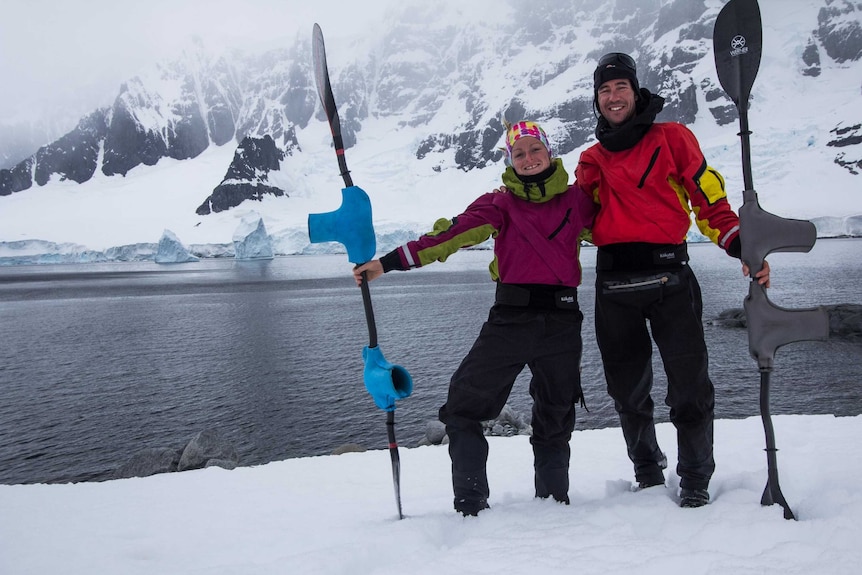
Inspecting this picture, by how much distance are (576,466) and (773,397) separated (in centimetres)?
1501

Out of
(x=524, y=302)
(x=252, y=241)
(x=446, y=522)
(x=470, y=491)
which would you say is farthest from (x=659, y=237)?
(x=252, y=241)

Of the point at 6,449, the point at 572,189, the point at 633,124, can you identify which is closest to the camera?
the point at 633,124

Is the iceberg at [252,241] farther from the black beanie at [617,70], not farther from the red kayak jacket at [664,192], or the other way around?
the red kayak jacket at [664,192]

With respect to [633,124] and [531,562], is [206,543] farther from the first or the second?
[633,124]

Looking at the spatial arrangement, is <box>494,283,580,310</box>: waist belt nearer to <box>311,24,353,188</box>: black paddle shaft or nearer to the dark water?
<box>311,24,353,188</box>: black paddle shaft

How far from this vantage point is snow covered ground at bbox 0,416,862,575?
2.89 m

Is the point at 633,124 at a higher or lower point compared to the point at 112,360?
higher

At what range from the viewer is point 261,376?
73.8ft

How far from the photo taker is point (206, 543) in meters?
3.90

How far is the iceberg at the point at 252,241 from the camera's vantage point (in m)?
102

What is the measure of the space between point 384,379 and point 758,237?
263 cm

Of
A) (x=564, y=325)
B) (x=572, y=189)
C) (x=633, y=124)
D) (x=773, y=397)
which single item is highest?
(x=633, y=124)

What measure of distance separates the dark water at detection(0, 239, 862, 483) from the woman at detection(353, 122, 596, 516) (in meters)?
10.5

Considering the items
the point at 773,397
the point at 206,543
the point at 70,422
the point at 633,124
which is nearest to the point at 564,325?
the point at 633,124
